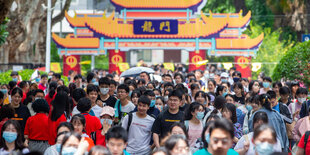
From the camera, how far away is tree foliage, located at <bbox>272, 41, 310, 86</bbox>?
16531mm

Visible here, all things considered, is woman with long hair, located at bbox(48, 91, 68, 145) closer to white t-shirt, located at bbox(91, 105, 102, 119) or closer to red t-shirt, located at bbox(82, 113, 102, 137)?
→ red t-shirt, located at bbox(82, 113, 102, 137)

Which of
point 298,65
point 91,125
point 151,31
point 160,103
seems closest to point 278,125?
point 160,103

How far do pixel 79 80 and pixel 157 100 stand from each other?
197 inches

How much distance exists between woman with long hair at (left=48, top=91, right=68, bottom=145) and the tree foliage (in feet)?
29.6

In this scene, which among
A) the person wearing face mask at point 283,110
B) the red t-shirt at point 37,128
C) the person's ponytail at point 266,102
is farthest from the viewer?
the person wearing face mask at point 283,110

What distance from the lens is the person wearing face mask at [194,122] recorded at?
28.8 feet

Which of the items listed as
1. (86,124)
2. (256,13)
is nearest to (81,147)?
(86,124)

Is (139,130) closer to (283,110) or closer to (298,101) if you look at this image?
(283,110)

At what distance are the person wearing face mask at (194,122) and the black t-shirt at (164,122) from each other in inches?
6.8

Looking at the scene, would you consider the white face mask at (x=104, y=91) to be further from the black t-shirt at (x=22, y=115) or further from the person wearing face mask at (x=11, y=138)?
the person wearing face mask at (x=11, y=138)

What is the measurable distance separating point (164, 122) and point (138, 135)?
17.6 inches

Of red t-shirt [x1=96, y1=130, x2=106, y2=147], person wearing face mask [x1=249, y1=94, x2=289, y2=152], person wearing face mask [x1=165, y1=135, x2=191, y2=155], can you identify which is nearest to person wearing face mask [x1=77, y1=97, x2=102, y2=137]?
red t-shirt [x1=96, y1=130, x2=106, y2=147]

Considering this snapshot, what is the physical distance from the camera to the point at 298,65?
16.7 m

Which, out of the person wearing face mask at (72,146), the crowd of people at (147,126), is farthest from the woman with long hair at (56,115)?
the person wearing face mask at (72,146)
